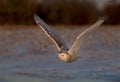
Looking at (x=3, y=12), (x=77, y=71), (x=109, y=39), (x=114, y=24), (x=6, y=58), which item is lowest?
(x=77, y=71)

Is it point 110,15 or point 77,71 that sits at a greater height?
point 110,15

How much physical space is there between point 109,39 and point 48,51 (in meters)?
4.68

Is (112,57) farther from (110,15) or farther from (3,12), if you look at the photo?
(3,12)

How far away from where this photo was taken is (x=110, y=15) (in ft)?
117

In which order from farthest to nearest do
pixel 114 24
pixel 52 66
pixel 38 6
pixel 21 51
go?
pixel 38 6 < pixel 114 24 < pixel 21 51 < pixel 52 66

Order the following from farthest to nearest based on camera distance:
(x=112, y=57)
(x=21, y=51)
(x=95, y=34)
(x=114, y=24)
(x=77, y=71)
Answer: (x=114, y=24)
(x=95, y=34)
(x=21, y=51)
(x=112, y=57)
(x=77, y=71)

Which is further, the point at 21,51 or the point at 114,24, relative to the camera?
the point at 114,24

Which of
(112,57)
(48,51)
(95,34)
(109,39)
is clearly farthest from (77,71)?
(95,34)

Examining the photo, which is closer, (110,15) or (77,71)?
(77,71)

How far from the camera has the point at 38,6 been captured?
37219 mm

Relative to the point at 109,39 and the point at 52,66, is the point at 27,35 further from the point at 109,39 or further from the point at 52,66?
the point at 52,66

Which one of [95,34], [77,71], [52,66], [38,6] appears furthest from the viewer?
[38,6]

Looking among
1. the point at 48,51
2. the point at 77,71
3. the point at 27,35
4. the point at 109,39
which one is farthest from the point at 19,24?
the point at 77,71

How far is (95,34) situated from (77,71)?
11.9 meters
